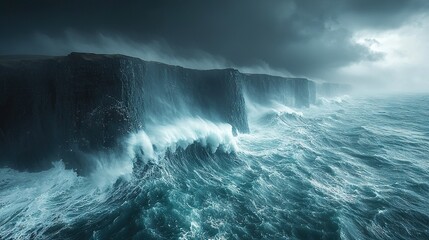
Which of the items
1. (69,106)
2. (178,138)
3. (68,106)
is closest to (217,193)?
(178,138)

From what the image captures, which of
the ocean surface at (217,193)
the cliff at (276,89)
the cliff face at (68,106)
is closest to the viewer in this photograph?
the ocean surface at (217,193)

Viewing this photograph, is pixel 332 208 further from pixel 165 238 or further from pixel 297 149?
pixel 297 149

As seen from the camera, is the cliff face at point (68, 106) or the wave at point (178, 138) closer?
the cliff face at point (68, 106)

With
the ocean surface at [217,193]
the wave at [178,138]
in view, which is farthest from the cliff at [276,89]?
the ocean surface at [217,193]

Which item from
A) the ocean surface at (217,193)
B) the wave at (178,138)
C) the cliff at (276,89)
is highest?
the cliff at (276,89)

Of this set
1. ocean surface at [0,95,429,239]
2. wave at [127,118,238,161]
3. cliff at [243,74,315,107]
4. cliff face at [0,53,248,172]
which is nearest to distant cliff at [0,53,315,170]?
cliff face at [0,53,248,172]

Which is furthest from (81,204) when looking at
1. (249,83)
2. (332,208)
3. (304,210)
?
(249,83)

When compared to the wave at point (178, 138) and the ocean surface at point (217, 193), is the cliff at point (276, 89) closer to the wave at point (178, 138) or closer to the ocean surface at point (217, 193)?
the wave at point (178, 138)

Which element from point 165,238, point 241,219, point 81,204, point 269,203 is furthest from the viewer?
point 269,203
